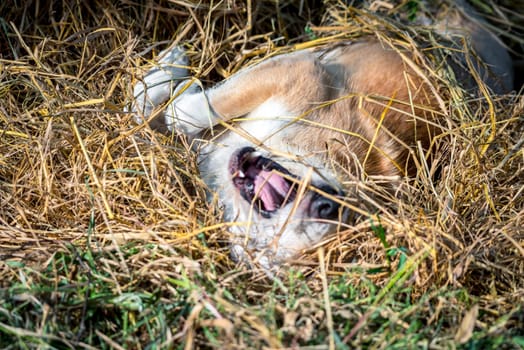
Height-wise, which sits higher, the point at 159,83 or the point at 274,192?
the point at 159,83

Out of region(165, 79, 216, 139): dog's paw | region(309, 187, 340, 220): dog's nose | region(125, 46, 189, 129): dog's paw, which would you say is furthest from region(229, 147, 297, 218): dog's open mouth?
region(125, 46, 189, 129): dog's paw

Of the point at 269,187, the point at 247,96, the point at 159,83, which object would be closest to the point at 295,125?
the point at 247,96

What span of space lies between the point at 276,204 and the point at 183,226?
42 cm

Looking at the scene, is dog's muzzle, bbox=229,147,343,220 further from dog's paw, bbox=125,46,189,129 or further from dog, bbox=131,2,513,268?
dog's paw, bbox=125,46,189,129

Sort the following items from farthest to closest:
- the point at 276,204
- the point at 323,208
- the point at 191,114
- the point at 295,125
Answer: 1. the point at 191,114
2. the point at 295,125
3. the point at 276,204
4. the point at 323,208

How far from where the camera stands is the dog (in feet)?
8.58

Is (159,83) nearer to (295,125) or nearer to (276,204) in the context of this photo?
(295,125)

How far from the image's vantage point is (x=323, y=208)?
8.36ft

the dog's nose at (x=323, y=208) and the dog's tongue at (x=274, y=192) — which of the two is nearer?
the dog's nose at (x=323, y=208)

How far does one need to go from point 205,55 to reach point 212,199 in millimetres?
1077

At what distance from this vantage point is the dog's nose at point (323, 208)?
2.54 meters

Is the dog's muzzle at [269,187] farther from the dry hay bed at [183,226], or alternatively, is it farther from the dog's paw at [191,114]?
the dog's paw at [191,114]

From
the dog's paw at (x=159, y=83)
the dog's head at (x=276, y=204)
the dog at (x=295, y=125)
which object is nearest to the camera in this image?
the dog's head at (x=276, y=204)

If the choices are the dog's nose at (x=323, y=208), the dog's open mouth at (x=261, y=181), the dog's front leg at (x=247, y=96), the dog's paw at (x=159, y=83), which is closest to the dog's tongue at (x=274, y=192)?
the dog's open mouth at (x=261, y=181)
